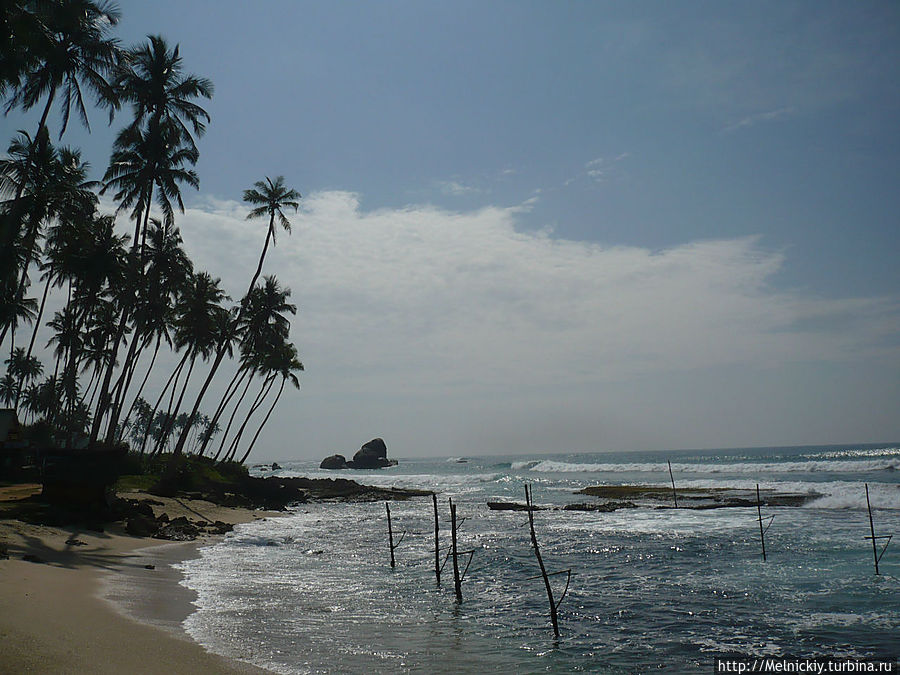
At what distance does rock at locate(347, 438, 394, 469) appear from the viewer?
461 ft

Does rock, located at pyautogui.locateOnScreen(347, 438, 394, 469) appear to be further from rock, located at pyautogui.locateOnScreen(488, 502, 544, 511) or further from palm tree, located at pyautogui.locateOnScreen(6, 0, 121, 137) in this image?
palm tree, located at pyautogui.locateOnScreen(6, 0, 121, 137)

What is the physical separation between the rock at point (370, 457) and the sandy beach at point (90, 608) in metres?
121

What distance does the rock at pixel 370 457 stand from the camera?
140500 mm

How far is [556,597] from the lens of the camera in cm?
1755

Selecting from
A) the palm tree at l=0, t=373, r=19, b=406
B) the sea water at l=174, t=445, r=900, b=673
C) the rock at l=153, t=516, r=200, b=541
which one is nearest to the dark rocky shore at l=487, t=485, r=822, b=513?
the sea water at l=174, t=445, r=900, b=673

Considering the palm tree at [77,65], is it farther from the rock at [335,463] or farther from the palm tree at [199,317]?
the rock at [335,463]

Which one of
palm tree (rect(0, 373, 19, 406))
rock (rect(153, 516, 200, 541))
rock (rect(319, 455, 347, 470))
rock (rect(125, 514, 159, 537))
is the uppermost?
palm tree (rect(0, 373, 19, 406))

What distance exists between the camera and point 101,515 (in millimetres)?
23656

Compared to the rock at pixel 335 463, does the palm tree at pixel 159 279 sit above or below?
above

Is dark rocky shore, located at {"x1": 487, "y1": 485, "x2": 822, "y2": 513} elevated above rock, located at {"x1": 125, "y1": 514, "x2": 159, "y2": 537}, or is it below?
below

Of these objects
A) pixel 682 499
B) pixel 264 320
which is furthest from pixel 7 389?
pixel 682 499

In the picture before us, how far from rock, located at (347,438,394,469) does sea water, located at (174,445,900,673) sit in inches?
4265

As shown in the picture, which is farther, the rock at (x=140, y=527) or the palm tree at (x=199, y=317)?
the palm tree at (x=199, y=317)

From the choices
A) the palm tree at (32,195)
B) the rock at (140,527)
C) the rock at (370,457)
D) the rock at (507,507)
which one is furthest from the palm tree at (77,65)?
the rock at (370,457)
